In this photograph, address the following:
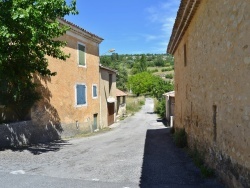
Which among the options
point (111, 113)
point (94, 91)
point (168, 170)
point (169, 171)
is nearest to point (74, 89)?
point (94, 91)

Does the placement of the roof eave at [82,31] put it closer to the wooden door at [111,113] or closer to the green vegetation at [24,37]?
the green vegetation at [24,37]

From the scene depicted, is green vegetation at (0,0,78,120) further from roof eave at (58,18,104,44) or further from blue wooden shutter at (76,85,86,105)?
blue wooden shutter at (76,85,86,105)

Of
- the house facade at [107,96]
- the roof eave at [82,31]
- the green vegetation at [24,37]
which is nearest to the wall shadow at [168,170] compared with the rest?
the green vegetation at [24,37]

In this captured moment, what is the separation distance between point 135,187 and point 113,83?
23129 mm

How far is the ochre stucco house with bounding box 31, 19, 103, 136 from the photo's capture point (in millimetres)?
16141

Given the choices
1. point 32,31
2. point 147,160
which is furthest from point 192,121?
point 32,31

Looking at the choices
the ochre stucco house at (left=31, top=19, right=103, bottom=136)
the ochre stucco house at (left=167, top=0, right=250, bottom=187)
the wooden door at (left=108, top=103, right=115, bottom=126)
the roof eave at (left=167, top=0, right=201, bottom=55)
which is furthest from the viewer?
the wooden door at (left=108, top=103, right=115, bottom=126)

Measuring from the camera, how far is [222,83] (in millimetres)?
6320

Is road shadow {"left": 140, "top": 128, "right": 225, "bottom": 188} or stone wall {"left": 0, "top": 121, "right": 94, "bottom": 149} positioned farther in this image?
stone wall {"left": 0, "top": 121, "right": 94, "bottom": 149}

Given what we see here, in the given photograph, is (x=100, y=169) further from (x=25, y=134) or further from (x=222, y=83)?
(x=25, y=134)

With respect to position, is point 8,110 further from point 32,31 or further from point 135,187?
point 135,187

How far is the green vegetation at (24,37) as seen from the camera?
30.6 ft

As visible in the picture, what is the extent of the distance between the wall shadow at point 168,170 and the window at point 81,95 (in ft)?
29.0

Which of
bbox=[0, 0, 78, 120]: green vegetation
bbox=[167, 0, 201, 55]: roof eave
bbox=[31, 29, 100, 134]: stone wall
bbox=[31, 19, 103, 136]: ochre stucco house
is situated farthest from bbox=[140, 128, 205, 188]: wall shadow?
bbox=[31, 19, 103, 136]: ochre stucco house
